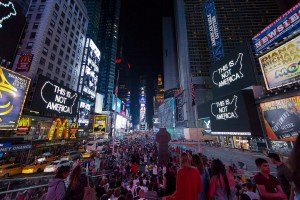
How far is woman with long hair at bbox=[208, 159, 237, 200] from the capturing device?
10.8 feet

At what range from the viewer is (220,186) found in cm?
333

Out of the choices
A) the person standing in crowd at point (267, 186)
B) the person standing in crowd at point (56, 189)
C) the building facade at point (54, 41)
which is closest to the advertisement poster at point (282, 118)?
the person standing in crowd at point (267, 186)

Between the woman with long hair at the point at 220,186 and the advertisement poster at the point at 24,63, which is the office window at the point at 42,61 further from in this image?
the woman with long hair at the point at 220,186

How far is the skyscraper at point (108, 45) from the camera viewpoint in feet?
330

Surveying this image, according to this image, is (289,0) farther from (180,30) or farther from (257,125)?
(180,30)

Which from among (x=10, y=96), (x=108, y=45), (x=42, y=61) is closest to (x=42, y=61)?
(x=42, y=61)

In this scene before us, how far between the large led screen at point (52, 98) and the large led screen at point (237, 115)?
31.2m

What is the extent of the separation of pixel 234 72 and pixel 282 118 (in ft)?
23.5

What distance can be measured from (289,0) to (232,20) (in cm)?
5859

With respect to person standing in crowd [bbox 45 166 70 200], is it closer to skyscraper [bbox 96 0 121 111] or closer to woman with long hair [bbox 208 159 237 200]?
woman with long hair [bbox 208 159 237 200]

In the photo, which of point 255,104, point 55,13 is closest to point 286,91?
point 255,104

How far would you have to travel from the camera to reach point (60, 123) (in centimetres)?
3203

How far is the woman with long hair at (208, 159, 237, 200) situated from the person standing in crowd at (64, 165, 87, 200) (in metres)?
3.16

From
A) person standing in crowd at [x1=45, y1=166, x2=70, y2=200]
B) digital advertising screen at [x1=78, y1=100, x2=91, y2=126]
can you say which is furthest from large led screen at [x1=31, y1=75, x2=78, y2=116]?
person standing in crowd at [x1=45, y1=166, x2=70, y2=200]
